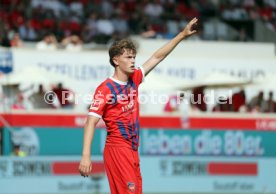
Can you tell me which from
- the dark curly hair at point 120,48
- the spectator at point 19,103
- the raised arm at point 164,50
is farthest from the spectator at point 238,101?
the dark curly hair at point 120,48

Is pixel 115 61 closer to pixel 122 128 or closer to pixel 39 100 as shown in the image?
pixel 122 128

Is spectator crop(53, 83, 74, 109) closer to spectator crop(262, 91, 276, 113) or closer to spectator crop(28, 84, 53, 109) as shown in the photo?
spectator crop(28, 84, 53, 109)

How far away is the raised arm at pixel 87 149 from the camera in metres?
8.11

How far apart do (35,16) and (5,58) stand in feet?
9.99

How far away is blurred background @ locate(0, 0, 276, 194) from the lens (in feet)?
58.2

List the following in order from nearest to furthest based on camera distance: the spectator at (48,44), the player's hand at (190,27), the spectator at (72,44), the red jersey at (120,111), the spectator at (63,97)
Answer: the red jersey at (120,111) → the player's hand at (190,27) → the spectator at (63,97) → the spectator at (48,44) → the spectator at (72,44)

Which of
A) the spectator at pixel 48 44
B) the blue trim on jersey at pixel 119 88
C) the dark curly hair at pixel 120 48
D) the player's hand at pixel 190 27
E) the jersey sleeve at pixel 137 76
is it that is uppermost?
the spectator at pixel 48 44

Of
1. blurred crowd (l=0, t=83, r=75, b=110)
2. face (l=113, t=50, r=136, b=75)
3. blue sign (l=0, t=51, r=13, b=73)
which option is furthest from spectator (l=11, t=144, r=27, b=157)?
face (l=113, t=50, r=136, b=75)

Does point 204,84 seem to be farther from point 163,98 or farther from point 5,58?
point 5,58

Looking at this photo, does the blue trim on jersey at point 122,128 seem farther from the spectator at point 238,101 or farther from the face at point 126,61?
the spectator at point 238,101

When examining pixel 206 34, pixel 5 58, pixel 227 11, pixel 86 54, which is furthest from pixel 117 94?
pixel 227 11

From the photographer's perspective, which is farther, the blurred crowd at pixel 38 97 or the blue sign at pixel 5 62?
the blue sign at pixel 5 62

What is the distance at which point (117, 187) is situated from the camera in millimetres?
8734

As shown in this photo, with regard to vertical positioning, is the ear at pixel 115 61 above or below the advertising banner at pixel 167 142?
above
